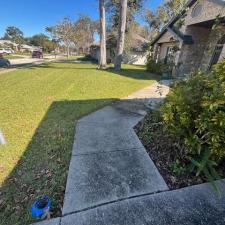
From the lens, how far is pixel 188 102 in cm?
265

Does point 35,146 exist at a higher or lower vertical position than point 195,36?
lower

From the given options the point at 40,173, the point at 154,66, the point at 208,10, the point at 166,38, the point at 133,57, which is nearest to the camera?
the point at 40,173

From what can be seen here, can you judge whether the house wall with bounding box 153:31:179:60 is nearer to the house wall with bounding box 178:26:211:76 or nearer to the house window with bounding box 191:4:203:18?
the house wall with bounding box 178:26:211:76

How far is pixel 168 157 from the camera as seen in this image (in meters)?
3.02

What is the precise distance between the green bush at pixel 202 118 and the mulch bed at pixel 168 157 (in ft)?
0.52

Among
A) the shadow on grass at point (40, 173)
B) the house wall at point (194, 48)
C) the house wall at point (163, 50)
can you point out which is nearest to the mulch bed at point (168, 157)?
the shadow on grass at point (40, 173)

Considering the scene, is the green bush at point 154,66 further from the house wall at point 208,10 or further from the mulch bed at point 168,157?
the mulch bed at point 168,157

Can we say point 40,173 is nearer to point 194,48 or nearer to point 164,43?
point 194,48

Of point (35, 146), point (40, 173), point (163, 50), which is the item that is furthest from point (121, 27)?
point (40, 173)

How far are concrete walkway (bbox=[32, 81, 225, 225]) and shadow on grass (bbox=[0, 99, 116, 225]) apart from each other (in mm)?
207

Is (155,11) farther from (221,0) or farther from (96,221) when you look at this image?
(96,221)

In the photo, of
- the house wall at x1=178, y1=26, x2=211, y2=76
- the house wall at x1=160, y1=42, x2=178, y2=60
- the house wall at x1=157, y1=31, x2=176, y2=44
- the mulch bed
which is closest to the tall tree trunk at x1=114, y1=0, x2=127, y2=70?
the house wall at x1=157, y1=31, x2=176, y2=44

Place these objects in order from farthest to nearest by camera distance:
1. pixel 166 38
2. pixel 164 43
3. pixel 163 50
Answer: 1. pixel 163 50
2. pixel 164 43
3. pixel 166 38

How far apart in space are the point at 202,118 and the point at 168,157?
1.02m
